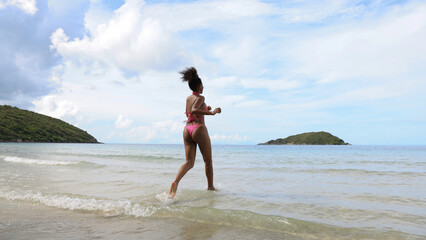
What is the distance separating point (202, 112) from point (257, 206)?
2.05 metres

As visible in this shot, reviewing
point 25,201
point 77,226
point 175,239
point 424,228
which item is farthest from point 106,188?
point 424,228

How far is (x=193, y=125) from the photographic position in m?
5.64

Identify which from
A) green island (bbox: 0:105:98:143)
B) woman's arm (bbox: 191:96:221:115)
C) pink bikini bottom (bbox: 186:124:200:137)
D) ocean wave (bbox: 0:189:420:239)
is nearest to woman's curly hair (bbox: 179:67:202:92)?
woman's arm (bbox: 191:96:221:115)

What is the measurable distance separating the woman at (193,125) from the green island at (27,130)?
126963mm

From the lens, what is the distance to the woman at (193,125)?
218 inches

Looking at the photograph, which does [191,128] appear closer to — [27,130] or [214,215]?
[214,215]

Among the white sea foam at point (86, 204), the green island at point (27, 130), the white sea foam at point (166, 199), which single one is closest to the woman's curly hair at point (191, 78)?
the white sea foam at point (166, 199)

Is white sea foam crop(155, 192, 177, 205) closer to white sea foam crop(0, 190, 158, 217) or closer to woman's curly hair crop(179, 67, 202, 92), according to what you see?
white sea foam crop(0, 190, 158, 217)

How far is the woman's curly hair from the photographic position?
226 inches

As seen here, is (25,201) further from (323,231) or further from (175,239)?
(323,231)

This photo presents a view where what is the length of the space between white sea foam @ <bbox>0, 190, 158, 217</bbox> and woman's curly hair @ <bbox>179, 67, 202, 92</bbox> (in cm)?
252

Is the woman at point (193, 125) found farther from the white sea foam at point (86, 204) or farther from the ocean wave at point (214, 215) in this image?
the white sea foam at point (86, 204)

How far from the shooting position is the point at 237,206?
5.09 m

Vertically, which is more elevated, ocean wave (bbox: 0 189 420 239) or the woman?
the woman
